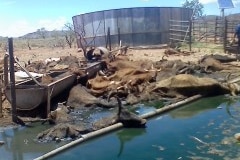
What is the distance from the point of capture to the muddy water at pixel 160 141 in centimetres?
782

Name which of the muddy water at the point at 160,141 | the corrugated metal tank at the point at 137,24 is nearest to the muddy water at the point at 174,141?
the muddy water at the point at 160,141

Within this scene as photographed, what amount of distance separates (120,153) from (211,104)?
16.0 feet

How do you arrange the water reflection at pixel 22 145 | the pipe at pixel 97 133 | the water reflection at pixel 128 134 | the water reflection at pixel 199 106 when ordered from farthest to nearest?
1. the water reflection at pixel 199 106
2. the water reflection at pixel 128 134
3. the water reflection at pixel 22 145
4. the pipe at pixel 97 133

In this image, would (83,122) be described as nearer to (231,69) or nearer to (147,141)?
(147,141)

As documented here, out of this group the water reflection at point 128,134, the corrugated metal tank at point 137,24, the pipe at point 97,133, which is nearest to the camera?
the pipe at point 97,133

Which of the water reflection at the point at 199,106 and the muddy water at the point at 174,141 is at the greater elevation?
the water reflection at the point at 199,106

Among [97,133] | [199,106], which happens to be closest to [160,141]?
[97,133]

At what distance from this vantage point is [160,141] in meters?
8.62

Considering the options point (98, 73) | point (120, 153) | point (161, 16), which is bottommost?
point (120, 153)

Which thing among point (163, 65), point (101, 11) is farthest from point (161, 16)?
point (163, 65)

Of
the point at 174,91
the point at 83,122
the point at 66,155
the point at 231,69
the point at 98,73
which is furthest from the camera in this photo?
the point at 231,69

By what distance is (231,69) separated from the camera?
58.1 ft

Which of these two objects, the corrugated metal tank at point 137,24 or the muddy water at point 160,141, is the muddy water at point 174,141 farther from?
the corrugated metal tank at point 137,24

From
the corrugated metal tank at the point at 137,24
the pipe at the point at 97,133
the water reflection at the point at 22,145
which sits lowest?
the water reflection at the point at 22,145
